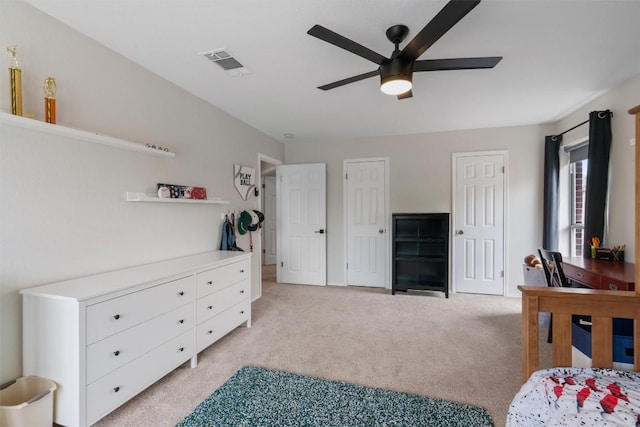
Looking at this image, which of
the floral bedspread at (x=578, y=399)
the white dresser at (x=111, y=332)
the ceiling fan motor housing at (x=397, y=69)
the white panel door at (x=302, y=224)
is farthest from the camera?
the white panel door at (x=302, y=224)

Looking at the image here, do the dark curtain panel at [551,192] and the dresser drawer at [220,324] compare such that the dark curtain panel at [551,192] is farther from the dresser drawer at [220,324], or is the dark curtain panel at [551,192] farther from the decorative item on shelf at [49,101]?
the decorative item on shelf at [49,101]

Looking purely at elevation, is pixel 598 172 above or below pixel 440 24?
below

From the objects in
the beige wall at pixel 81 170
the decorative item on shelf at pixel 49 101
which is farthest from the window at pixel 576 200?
the decorative item on shelf at pixel 49 101

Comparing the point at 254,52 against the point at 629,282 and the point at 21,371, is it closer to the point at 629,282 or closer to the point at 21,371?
the point at 21,371

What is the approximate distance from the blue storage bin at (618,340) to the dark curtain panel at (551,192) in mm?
→ 2019

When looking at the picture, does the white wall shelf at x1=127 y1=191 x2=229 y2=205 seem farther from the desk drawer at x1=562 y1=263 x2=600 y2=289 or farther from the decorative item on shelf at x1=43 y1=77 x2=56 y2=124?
the desk drawer at x1=562 y1=263 x2=600 y2=289

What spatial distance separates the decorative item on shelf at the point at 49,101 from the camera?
5.57 feet

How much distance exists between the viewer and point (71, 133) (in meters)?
1.74

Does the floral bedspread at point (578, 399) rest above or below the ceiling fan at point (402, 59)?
below

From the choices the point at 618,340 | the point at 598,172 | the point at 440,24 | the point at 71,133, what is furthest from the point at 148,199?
the point at 598,172

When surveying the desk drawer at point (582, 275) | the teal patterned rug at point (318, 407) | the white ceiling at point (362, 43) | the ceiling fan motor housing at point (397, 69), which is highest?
the white ceiling at point (362, 43)

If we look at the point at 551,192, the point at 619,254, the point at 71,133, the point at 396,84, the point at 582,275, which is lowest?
the point at 582,275

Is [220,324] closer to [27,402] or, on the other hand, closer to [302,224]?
[27,402]

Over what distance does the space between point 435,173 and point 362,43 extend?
2.83 m
